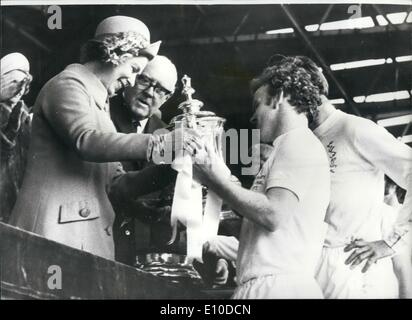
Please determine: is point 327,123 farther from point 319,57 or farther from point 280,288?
point 280,288

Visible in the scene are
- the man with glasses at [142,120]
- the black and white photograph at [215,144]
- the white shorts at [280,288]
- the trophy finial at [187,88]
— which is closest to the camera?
the white shorts at [280,288]

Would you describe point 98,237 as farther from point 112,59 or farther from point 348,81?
point 348,81

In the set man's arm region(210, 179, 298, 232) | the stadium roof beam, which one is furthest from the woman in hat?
the stadium roof beam

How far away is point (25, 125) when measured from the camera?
12.3ft

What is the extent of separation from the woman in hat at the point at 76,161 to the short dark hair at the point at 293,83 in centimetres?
51

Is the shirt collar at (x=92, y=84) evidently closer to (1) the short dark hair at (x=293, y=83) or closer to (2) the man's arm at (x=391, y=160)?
(1) the short dark hair at (x=293, y=83)

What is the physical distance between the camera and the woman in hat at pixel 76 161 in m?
3.61

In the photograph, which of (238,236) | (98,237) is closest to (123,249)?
(98,237)

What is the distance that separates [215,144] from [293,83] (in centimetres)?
47

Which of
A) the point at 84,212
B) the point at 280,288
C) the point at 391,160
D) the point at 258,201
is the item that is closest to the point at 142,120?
the point at 84,212

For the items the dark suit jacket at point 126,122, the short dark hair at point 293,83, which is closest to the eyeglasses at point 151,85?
the dark suit jacket at point 126,122

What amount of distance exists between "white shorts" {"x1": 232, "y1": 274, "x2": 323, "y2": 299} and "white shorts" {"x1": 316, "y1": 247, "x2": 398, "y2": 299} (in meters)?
0.08

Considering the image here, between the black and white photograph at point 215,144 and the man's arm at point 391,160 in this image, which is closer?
the black and white photograph at point 215,144

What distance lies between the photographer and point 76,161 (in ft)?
12.0
